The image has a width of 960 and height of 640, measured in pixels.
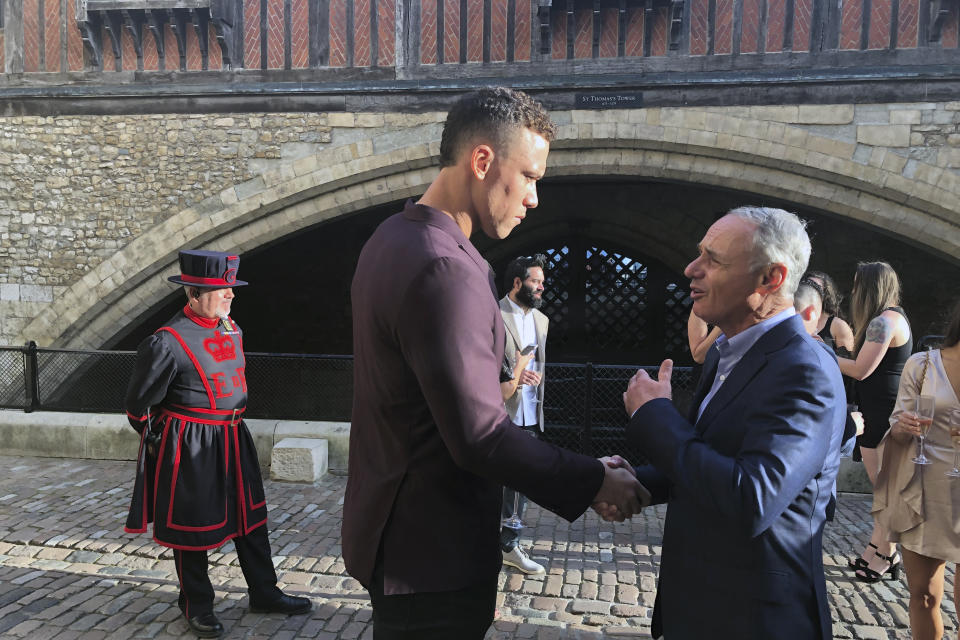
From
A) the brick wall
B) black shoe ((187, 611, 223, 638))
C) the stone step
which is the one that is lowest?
the stone step

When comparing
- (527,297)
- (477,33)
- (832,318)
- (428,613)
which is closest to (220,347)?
(527,297)

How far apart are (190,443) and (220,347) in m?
0.48

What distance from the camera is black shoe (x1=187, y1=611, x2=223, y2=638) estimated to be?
307 cm

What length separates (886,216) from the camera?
6902 mm

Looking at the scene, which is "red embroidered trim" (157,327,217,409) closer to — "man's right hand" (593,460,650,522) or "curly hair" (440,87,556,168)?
"curly hair" (440,87,556,168)

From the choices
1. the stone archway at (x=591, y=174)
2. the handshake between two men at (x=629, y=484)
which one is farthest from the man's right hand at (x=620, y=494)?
the stone archway at (x=591, y=174)

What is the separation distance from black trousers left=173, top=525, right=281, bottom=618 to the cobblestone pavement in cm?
14

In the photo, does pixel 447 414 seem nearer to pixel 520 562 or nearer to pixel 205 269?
pixel 205 269

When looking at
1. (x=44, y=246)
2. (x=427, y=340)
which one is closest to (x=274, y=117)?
(x=44, y=246)

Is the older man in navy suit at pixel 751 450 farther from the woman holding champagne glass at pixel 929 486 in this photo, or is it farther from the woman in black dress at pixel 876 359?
the woman in black dress at pixel 876 359

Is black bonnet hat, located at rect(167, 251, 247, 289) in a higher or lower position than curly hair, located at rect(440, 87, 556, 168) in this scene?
lower

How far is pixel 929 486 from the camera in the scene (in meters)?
2.70

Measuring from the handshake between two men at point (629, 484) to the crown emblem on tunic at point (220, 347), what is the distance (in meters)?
2.29

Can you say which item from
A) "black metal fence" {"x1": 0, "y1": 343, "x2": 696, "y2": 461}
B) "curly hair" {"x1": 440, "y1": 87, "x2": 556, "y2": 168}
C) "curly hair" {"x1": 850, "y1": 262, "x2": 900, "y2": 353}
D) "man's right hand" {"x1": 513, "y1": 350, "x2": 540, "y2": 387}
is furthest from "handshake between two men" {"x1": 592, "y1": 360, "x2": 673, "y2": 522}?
"black metal fence" {"x1": 0, "y1": 343, "x2": 696, "y2": 461}
